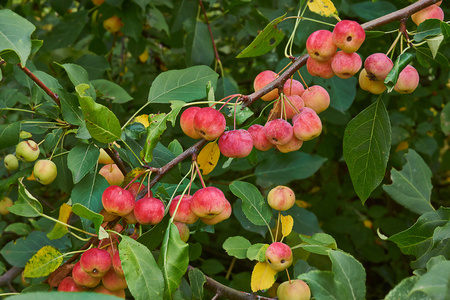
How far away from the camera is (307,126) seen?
0.80 meters

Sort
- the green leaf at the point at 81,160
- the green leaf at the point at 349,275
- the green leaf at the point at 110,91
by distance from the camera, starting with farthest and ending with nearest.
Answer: the green leaf at the point at 110,91
the green leaf at the point at 81,160
the green leaf at the point at 349,275

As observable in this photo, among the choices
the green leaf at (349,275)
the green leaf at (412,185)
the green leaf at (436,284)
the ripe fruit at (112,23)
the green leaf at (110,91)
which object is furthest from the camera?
the ripe fruit at (112,23)

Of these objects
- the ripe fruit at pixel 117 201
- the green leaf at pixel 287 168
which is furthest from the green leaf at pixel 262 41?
the green leaf at pixel 287 168

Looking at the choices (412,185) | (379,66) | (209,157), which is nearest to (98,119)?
(209,157)

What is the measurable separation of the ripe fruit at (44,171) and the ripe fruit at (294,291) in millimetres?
591

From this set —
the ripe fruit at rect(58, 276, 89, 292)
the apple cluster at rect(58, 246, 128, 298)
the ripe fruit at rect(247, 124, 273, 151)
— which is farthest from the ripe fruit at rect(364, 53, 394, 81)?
the ripe fruit at rect(58, 276, 89, 292)

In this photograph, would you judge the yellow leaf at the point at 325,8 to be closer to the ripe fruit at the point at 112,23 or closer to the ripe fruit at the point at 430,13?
the ripe fruit at the point at 430,13

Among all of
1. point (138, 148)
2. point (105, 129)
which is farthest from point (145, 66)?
point (105, 129)

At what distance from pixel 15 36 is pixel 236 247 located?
24.1 inches

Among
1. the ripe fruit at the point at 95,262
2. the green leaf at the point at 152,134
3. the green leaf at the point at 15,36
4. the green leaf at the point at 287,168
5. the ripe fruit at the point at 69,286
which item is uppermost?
the green leaf at the point at 15,36

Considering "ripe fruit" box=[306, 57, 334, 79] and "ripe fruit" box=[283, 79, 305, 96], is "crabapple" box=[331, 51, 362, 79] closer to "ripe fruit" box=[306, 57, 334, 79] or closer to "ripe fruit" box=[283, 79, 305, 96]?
"ripe fruit" box=[306, 57, 334, 79]

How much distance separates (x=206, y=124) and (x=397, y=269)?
1849mm

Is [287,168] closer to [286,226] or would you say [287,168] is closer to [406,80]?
[286,226]

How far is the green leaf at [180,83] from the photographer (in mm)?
1010
